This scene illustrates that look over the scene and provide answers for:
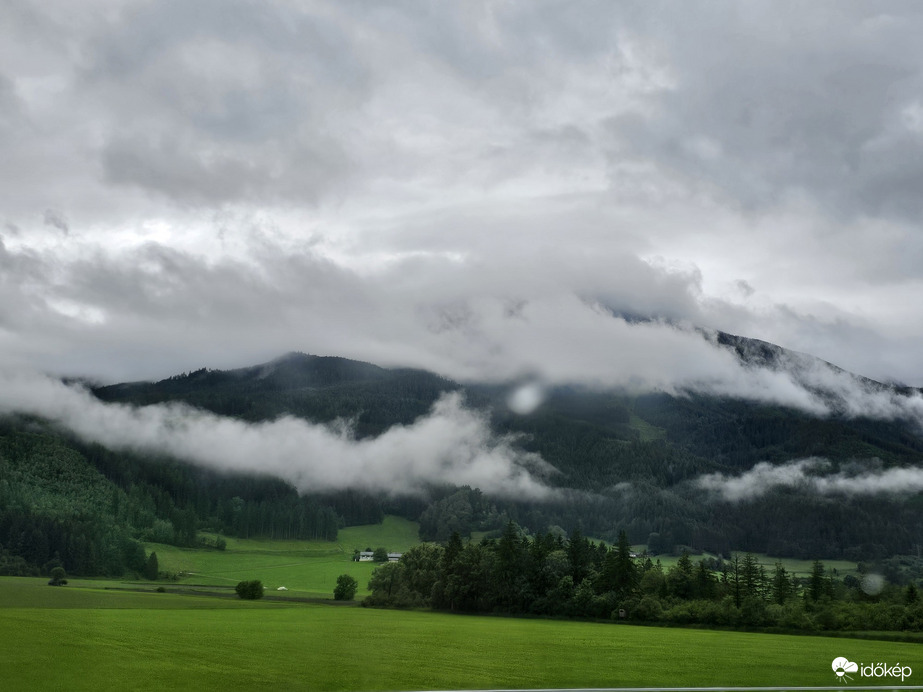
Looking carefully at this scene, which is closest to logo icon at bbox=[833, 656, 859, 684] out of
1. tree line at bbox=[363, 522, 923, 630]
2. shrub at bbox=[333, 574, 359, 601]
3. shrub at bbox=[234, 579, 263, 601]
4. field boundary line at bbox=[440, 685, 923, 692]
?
field boundary line at bbox=[440, 685, 923, 692]

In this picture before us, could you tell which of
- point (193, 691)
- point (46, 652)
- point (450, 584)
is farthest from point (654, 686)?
point (450, 584)

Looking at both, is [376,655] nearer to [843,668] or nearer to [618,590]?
[843,668]

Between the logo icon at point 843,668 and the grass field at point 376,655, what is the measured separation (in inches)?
32.4

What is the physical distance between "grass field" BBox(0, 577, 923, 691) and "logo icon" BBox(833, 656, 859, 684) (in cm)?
82

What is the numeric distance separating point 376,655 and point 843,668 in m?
38.7

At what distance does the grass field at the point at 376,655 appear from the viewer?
5938cm

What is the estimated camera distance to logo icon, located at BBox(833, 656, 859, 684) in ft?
208

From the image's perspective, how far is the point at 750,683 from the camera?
6031cm

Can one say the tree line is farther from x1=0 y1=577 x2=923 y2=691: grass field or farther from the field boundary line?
the field boundary line

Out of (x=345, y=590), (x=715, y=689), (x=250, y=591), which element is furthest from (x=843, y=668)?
(x=250, y=591)

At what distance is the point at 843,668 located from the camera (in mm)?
66188

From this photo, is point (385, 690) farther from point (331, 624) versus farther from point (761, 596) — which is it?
point (761, 596)

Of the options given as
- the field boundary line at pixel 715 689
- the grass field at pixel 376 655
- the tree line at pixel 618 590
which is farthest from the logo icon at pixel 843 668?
the tree line at pixel 618 590

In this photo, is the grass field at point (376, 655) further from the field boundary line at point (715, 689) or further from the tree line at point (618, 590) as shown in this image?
the tree line at point (618, 590)
